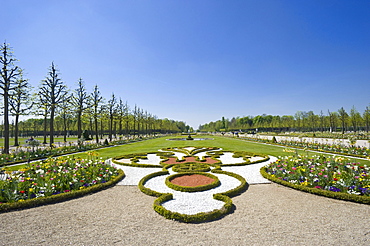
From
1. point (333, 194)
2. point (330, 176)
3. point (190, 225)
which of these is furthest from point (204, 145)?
point (190, 225)

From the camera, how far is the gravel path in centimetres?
358

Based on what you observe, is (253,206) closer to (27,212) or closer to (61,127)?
(27,212)

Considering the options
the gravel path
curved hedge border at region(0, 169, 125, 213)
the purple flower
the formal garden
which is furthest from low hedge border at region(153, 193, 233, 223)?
the purple flower

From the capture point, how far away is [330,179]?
6.38 meters

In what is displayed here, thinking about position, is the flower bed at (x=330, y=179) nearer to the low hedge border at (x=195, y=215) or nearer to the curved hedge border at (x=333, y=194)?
the curved hedge border at (x=333, y=194)

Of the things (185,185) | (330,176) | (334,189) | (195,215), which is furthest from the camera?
(185,185)

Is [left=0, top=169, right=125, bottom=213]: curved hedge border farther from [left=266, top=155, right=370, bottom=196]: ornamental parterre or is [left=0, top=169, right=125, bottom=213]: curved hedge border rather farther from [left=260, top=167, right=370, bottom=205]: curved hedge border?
[left=266, top=155, right=370, bottom=196]: ornamental parterre

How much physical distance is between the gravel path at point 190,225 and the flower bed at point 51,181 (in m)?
0.70

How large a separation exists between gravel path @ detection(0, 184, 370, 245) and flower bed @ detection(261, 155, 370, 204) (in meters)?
0.39

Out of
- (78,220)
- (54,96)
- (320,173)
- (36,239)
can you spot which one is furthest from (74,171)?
(54,96)

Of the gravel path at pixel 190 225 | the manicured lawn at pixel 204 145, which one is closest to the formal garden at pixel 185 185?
the gravel path at pixel 190 225

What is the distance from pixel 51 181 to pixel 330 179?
9786mm

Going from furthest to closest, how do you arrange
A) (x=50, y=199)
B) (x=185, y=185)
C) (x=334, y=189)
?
(x=185, y=185) → (x=334, y=189) → (x=50, y=199)

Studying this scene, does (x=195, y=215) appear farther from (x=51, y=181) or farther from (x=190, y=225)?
(x=51, y=181)
